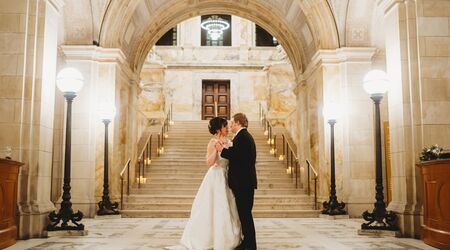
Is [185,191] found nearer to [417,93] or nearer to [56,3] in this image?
[56,3]

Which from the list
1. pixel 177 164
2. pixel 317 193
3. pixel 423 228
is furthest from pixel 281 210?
pixel 423 228

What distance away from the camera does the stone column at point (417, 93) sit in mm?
8203

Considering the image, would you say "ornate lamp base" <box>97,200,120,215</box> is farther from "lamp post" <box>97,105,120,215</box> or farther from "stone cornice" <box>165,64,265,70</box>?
"stone cornice" <box>165,64,265,70</box>

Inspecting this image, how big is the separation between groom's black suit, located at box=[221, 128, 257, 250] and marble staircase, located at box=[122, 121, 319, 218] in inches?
262

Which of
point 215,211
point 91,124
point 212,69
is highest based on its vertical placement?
point 212,69

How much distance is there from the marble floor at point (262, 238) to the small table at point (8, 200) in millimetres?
190

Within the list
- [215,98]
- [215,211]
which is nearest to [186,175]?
[215,211]

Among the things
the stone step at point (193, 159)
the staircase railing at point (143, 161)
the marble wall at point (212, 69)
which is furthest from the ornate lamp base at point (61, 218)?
the marble wall at point (212, 69)

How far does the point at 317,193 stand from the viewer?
14.3m

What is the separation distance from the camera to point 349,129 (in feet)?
42.6

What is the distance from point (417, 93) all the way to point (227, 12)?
34.7 ft

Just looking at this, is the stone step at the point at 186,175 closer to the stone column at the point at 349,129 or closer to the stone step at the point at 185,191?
the stone step at the point at 185,191

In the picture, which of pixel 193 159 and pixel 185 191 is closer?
pixel 185 191

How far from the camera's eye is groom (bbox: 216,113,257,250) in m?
6.30
